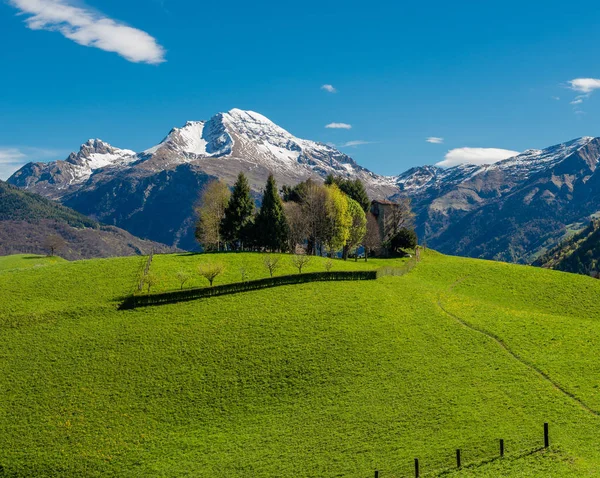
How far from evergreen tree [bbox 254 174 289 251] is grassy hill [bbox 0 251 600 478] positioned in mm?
35876

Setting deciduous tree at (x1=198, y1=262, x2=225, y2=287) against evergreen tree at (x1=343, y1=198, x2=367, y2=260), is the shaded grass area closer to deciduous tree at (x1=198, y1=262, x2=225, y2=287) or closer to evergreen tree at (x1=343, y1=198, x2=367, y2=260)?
deciduous tree at (x1=198, y1=262, x2=225, y2=287)

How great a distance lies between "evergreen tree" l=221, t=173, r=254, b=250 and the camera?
116 m

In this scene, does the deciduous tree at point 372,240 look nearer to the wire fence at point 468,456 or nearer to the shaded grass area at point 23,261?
the shaded grass area at point 23,261

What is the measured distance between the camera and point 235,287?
76.7 meters

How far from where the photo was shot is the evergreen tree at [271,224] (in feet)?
370

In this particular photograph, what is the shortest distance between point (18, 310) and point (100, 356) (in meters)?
19.7

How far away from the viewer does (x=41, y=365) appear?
191ft

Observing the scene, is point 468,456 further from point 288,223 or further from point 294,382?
point 288,223

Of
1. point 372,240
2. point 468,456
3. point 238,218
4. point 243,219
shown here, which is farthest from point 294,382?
point 372,240

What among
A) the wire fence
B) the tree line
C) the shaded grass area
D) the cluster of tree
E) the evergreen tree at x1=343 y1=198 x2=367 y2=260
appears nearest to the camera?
the wire fence

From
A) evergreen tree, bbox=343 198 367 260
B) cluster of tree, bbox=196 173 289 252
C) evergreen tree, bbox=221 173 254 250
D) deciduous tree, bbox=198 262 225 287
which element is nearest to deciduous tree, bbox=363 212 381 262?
evergreen tree, bbox=343 198 367 260

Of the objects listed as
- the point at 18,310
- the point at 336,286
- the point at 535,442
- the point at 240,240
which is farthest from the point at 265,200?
the point at 535,442

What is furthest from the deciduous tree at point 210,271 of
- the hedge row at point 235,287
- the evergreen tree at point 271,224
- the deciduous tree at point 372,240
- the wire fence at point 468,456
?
the deciduous tree at point 372,240

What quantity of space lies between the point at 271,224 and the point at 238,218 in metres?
8.92
